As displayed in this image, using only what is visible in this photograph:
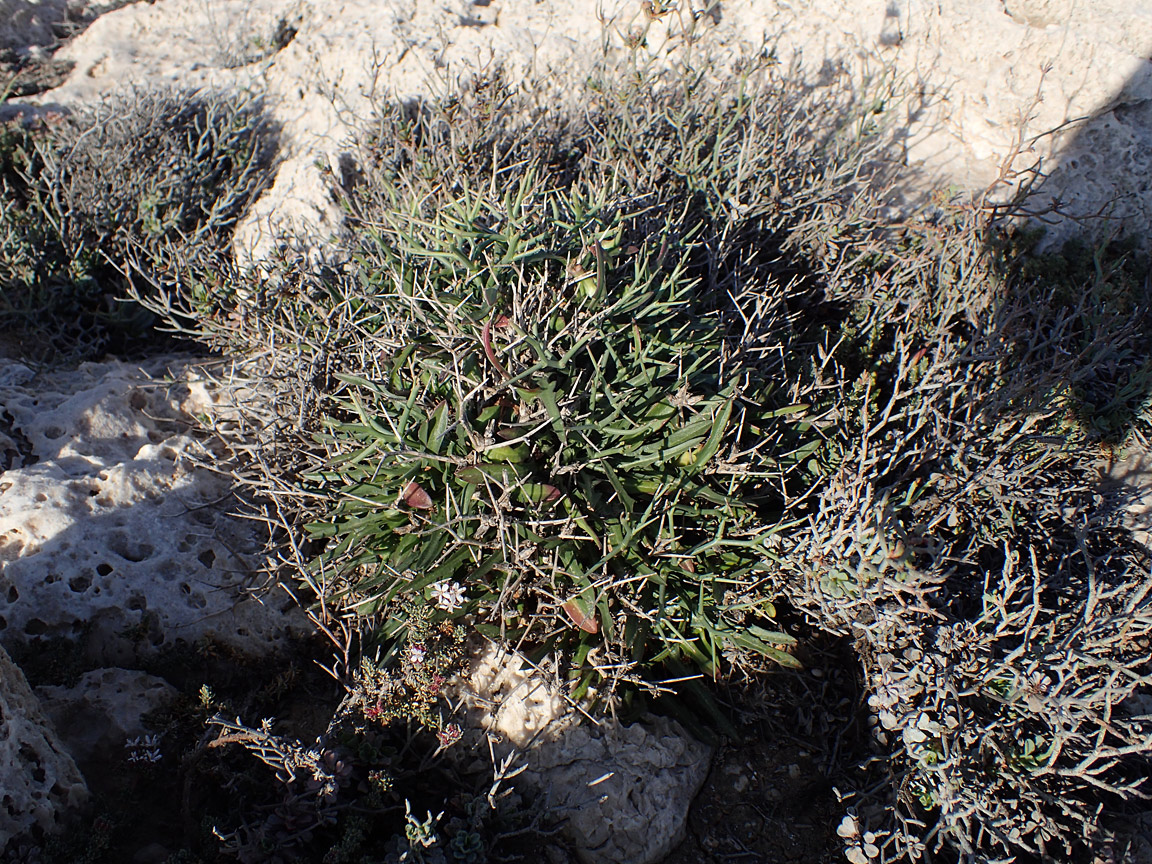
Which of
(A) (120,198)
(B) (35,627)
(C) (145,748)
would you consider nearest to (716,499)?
(C) (145,748)

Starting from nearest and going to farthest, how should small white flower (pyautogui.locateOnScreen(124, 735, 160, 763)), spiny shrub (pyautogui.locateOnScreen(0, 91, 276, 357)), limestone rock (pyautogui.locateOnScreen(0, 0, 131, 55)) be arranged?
small white flower (pyautogui.locateOnScreen(124, 735, 160, 763)) → spiny shrub (pyautogui.locateOnScreen(0, 91, 276, 357)) → limestone rock (pyautogui.locateOnScreen(0, 0, 131, 55))

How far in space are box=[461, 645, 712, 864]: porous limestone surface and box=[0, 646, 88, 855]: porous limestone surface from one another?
989mm

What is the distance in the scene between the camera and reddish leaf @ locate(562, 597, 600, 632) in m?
2.04

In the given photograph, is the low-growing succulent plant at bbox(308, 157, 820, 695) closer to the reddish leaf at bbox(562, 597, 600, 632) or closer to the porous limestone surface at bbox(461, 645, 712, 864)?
the reddish leaf at bbox(562, 597, 600, 632)

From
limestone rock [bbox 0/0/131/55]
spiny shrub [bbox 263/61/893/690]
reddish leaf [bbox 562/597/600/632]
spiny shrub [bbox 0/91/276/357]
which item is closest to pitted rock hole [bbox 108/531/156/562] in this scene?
spiny shrub [bbox 263/61/893/690]

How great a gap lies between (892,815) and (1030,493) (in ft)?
3.75

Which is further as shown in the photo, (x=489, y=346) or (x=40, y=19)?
(x=40, y=19)

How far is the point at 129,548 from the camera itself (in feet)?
7.65

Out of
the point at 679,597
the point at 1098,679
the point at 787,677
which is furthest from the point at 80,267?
the point at 1098,679

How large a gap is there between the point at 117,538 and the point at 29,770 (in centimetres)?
89

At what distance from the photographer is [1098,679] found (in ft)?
6.61

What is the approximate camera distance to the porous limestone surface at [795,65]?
3.77m

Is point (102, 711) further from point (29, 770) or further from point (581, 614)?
point (581, 614)

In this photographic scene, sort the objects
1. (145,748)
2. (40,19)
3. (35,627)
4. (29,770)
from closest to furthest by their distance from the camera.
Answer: (29,770)
(145,748)
(35,627)
(40,19)
